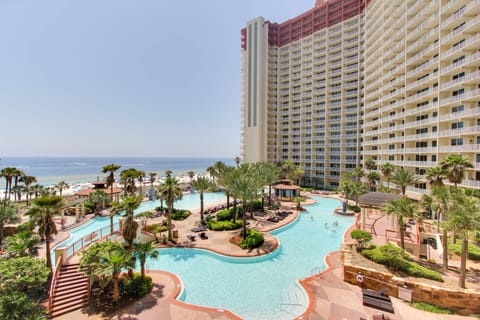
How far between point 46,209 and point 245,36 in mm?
77025

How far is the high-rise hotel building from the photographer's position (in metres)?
31.8

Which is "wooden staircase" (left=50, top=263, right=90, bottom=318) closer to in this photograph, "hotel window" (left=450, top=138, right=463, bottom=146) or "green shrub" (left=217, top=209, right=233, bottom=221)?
"green shrub" (left=217, top=209, right=233, bottom=221)

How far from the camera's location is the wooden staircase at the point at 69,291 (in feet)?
41.9

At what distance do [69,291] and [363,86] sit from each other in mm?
69943

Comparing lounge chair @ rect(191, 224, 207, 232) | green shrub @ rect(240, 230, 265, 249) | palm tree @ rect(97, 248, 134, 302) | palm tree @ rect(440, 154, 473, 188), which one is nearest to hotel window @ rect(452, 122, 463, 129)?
palm tree @ rect(440, 154, 473, 188)

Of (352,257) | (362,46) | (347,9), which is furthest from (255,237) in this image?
(347,9)

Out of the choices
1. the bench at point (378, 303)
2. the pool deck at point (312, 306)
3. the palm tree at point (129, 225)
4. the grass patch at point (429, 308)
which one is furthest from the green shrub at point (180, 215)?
the grass patch at point (429, 308)

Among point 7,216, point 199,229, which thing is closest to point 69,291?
point 199,229

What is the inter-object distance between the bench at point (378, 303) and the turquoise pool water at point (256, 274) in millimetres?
3338

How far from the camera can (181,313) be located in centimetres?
1234

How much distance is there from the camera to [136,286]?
1421cm

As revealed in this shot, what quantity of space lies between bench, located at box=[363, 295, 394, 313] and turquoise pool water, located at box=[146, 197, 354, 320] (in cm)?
334

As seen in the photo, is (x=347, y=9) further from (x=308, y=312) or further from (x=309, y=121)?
(x=308, y=312)

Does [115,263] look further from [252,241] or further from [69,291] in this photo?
[252,241]
